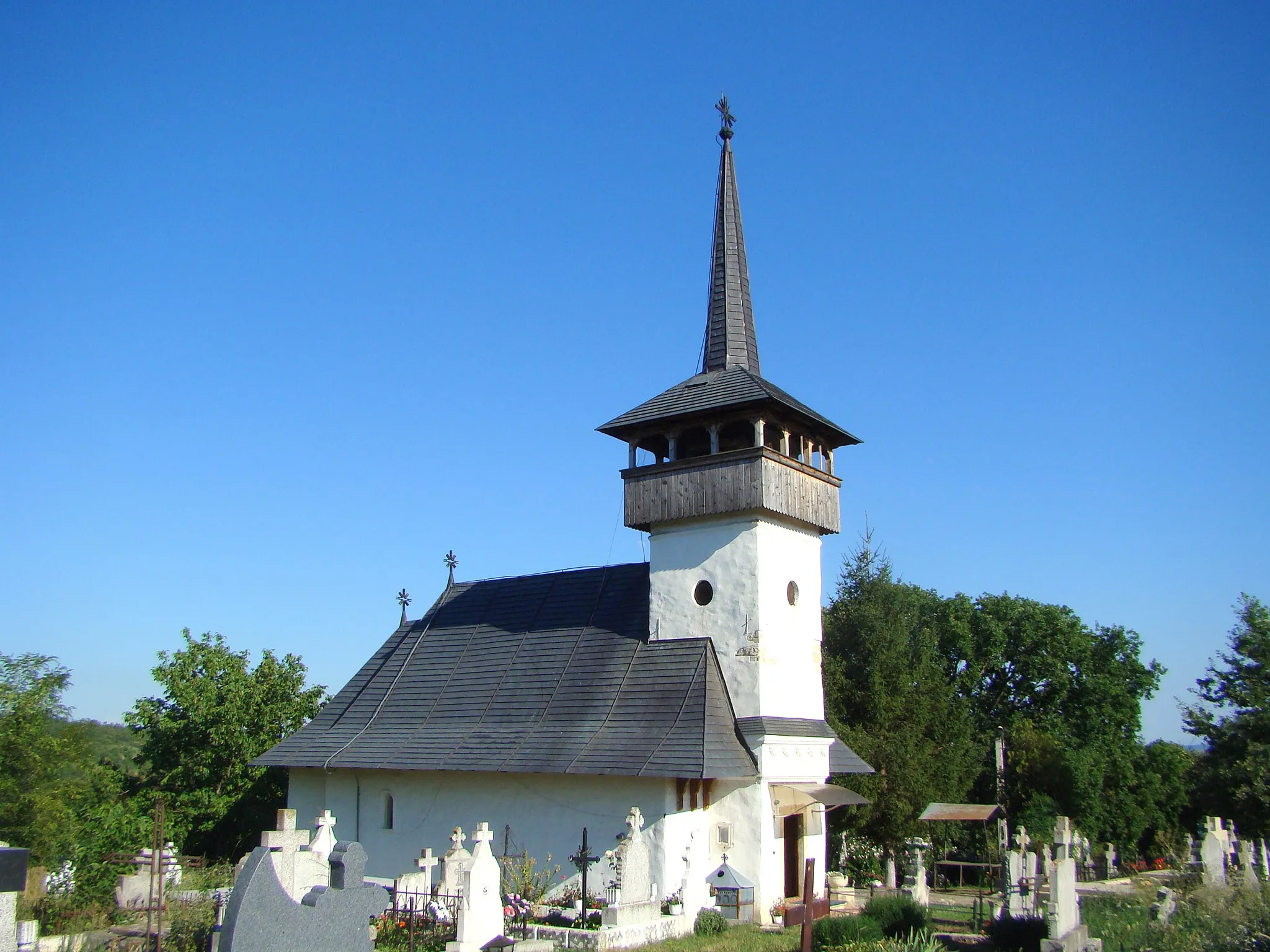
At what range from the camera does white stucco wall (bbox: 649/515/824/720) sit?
21.7 m

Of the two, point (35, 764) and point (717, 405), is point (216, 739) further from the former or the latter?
point (717, 405)

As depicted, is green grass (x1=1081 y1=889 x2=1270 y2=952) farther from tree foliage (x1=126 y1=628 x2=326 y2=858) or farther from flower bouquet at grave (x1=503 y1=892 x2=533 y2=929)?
tree foliage (x1=126 y1=628 x2=326 y2=858)

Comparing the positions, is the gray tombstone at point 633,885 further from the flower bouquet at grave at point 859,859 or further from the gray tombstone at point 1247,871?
the flower bouquet at grave at point 859,859

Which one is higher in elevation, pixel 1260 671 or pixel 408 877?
pixel 1260 671

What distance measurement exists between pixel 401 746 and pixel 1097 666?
106 ft

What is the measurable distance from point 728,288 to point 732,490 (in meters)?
6.01

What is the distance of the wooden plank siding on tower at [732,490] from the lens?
72.1ft

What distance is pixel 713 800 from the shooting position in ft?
68.3

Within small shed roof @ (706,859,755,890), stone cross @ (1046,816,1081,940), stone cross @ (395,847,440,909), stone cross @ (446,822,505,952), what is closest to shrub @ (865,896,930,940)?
stone cross @ (1046,816,1081,940)

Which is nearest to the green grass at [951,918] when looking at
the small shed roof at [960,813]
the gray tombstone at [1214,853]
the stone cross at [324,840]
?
the small shed roof at [960,813]

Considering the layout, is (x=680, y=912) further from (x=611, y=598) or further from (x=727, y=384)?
(x=727, y=384)

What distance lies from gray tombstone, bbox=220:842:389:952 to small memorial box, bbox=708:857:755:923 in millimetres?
9463

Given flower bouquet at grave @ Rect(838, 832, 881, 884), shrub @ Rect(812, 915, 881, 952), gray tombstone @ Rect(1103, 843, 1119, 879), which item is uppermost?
shrub @ Rect(812, 915, 881, 952)

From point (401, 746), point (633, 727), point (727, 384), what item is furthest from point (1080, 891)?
point (401, 746)
